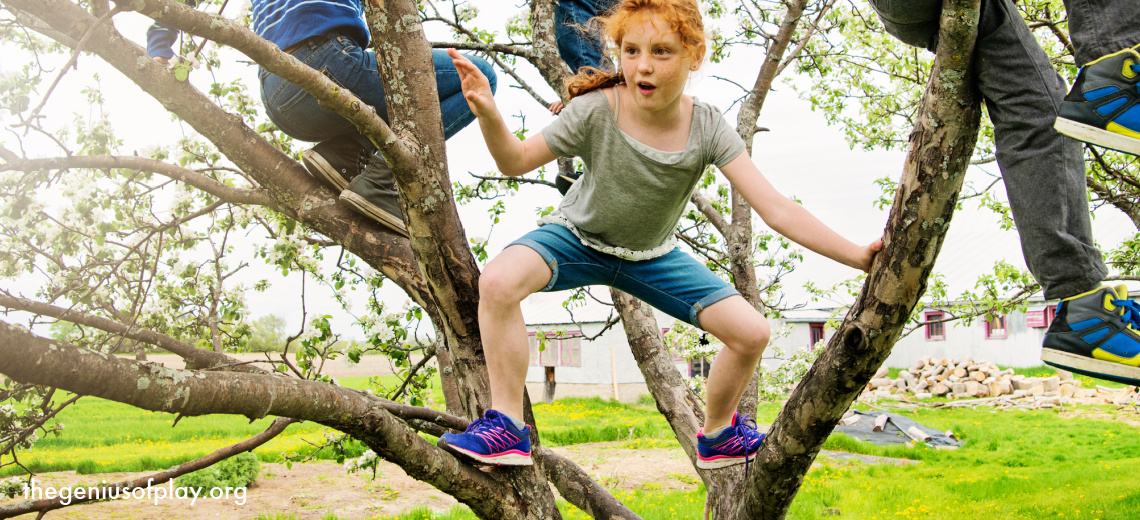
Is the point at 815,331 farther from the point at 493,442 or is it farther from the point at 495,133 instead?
the point at 495,133

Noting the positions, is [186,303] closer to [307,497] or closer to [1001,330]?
[307,497]

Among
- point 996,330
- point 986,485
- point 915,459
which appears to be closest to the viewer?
point 986,485

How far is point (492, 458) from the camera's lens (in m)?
2.10

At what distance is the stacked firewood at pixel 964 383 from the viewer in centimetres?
1673

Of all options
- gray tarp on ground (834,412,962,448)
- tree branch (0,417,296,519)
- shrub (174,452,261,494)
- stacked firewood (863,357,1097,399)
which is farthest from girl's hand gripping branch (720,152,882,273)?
stacked firewood (863,357,1097,399)

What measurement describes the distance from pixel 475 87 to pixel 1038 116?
1463 mm

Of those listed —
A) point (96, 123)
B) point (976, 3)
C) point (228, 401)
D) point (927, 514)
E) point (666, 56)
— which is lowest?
point (927, 514)

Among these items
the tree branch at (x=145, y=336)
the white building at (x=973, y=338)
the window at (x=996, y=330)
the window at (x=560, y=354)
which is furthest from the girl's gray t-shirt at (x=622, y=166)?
the window at (x=996, y=330)

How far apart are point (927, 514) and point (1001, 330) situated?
640 inches

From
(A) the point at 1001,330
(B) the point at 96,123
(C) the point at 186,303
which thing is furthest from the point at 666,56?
(A) the point at 1001,330

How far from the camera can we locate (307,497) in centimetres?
958

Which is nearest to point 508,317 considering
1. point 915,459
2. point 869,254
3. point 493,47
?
point 869,254

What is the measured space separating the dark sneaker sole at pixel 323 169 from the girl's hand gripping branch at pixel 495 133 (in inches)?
33.0

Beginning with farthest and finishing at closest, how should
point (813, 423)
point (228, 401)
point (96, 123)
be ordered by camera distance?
point (96, 123) < point (813, 423) < point (228, 401)
